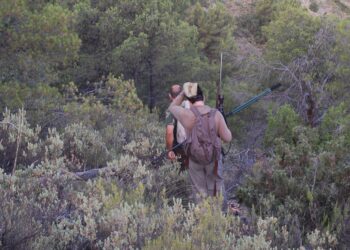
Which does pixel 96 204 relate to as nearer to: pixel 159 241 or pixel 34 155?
pixel 159 241

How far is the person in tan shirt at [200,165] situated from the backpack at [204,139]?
53 millimetres

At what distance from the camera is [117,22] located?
51.0 ft

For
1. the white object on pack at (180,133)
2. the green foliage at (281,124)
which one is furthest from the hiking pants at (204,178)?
the green foliage at (281,124)

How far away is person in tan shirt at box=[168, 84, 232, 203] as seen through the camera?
15.8 feet

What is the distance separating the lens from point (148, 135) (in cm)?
929

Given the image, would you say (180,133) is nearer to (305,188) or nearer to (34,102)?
(305,188)

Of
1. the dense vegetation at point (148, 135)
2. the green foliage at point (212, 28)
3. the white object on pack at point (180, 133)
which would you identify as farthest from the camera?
the green foliage at point (212, 28)

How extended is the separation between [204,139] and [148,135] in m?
4.62

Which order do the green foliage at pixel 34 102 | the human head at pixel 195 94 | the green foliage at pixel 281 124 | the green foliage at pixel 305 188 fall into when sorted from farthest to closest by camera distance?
the green foliage at pixel 34 102 → the green foliage at pixel 281 124 → the human head at pixel 195 94 → the green foliage at pixel 305 188

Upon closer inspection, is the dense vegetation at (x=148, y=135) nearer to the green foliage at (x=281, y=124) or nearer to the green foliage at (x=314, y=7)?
the green foliage at (x=281, y=124)

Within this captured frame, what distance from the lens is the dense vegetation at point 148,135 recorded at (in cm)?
374

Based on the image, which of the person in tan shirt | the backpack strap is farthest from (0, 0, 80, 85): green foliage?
the backpack strap

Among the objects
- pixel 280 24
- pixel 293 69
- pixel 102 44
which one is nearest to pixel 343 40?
pixel 293 69

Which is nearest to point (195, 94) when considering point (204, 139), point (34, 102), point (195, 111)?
point (195, 111)
